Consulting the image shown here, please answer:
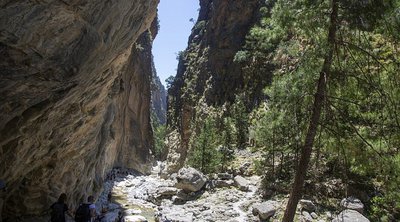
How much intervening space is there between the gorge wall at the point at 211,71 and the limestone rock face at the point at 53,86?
34.0 m

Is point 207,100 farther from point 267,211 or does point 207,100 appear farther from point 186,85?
point 267,211

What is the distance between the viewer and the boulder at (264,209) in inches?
695

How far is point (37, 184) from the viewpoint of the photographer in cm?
1393

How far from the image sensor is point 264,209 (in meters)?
17.9

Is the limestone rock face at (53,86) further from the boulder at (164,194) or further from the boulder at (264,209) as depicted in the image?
the boulder at (264,209)

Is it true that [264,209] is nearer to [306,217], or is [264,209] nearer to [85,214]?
[306,217]

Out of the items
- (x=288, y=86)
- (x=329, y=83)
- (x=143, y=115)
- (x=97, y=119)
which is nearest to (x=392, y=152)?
(x=329, y=83)

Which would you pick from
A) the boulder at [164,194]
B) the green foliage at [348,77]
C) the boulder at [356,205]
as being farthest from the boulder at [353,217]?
the boulder at [164,194]

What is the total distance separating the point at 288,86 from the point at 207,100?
1765 inches

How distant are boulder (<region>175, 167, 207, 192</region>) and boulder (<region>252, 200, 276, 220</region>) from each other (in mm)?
6258

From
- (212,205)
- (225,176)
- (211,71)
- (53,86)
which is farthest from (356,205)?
(211,71)

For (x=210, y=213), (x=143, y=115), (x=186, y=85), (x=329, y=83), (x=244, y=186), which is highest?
(x=186, y=85)

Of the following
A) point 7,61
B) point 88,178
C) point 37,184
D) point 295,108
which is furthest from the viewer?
point 88,178

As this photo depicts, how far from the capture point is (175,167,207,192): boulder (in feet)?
80.7
